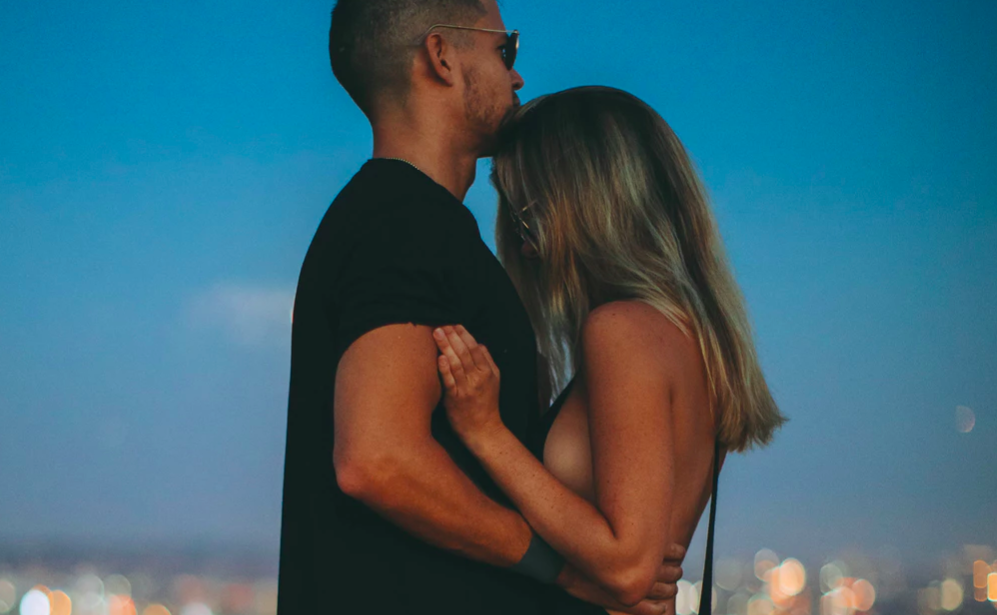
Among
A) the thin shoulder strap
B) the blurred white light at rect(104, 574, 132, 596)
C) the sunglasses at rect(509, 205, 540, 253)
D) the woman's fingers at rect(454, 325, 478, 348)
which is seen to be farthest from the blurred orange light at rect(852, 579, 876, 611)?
the woman's fingers at rect(454, 325, 478, 348)

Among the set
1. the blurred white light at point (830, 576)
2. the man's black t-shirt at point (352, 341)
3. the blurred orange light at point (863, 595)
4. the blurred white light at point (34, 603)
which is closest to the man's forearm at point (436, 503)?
the man's black t-shirt at point (352, 341)

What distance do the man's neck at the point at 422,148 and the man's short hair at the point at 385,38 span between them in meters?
0.12

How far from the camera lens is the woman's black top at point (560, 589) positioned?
2.52 metres

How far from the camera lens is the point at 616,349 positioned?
2496 millimetres

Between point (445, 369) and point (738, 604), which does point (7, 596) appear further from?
point (445, 369)

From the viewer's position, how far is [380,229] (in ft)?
7.66

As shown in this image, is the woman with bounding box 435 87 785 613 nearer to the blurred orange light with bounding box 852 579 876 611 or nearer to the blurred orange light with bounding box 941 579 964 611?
the blurred orange light with bounding box 941 579 964 611

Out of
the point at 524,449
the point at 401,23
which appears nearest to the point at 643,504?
the point at 524,449

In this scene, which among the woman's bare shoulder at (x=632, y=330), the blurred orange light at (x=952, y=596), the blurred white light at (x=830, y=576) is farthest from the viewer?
the blurred white light at (x=830, y=576)

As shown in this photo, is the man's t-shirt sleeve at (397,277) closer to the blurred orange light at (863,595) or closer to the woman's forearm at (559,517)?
the woman's forearm at (559,517)

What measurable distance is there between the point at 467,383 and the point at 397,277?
0.30 meters

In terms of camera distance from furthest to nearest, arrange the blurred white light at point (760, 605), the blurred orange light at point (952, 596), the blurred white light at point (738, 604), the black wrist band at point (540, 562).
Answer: the blurred white light at point (760, 605), the blurred white light at point (738, 604), the blurred orange light at point (952, 596), the black wrist band at point (540, 562)

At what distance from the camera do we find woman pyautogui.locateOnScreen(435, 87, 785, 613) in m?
2.37

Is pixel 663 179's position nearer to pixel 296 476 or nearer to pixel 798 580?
pixel 296 476
